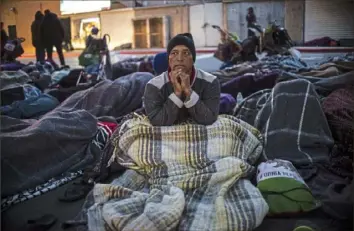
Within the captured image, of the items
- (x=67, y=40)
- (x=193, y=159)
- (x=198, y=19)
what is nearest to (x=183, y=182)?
(x=193, y=159)

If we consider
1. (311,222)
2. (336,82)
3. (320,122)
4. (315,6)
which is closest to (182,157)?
(311,222)

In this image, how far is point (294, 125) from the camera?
2.12 m

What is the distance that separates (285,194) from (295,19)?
24.8 feet

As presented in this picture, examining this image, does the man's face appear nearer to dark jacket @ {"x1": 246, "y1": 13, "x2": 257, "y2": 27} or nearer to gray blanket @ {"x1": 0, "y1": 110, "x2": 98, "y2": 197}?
gray blanket @ {"x1": 0, "y1": 110, "x2": 98, "y2": 197}

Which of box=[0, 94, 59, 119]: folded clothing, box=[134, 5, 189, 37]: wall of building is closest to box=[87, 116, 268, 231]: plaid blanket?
box=[0, 94, 59, 119]: folded clothing

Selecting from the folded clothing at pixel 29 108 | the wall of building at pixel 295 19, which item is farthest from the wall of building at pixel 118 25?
the folded clothing at pixel 29 108

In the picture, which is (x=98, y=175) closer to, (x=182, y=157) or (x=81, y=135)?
(x=81, y=135)

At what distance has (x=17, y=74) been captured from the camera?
343 centimetres

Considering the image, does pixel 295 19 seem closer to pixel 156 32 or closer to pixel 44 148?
pixel 156 32

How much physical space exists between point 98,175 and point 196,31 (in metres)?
9.39

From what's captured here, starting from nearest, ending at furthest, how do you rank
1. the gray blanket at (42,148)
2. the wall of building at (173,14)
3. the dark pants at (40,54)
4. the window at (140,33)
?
the gray blanket at (42,148) → the dark pants at (40,54) → the wall of building at (173,14) → the window at (140,33)

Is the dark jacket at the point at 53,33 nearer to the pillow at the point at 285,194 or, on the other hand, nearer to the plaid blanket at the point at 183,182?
the plaid blanket at the point at 183,182

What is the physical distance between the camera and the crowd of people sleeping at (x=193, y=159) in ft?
4.66

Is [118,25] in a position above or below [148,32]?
above
